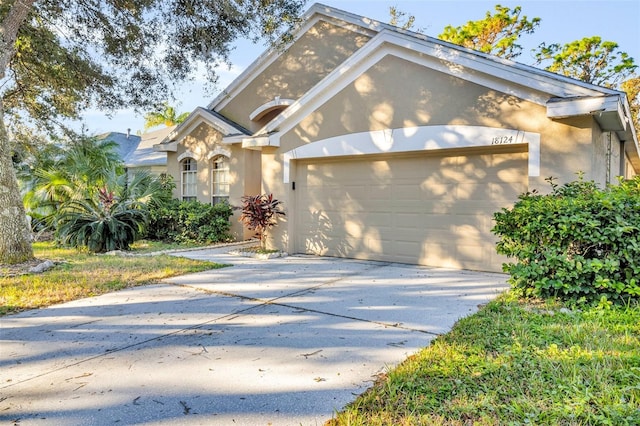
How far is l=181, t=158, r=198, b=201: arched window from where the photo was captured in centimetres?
1367

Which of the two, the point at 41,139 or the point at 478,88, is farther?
the point at 41,139

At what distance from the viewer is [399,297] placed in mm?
5457

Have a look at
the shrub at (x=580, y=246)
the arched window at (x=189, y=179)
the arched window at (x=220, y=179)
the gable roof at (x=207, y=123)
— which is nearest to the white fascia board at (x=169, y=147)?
the gable roof at (x=207, y=123)

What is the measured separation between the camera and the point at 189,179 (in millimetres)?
13867

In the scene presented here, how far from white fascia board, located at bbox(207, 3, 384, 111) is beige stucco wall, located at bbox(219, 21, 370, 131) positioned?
4.7 inches

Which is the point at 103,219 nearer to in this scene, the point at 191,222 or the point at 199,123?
the point at 191,222

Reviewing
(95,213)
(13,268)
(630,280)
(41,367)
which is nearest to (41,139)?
(95,213)

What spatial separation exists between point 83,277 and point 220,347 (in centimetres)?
428

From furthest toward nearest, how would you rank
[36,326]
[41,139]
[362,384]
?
[41,139]
[36,326]
[362,384]

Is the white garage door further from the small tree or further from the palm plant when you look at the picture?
the palm plant

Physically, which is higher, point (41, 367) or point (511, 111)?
point (511, 111)

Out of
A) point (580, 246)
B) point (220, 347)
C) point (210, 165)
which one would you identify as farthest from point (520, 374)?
point (210, 165)

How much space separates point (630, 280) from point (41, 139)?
587 inches

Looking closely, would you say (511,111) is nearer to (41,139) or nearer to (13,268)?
(13,268)
